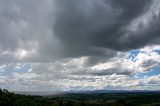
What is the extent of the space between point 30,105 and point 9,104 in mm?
15193

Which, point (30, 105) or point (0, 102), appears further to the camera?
point (30, 105)

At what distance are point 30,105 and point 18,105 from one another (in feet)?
41.3

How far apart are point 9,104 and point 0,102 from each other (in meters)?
7.03

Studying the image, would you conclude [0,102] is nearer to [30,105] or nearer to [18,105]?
[18,105]

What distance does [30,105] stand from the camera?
175 metres

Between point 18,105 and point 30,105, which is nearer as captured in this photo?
point 18,105

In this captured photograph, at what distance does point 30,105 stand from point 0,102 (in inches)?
868

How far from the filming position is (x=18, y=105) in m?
164

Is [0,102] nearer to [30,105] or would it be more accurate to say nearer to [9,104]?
[9,104]

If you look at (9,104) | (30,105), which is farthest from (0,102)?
(30,105)

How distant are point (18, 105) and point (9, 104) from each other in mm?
6887

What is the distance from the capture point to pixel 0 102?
16100 centimetres
